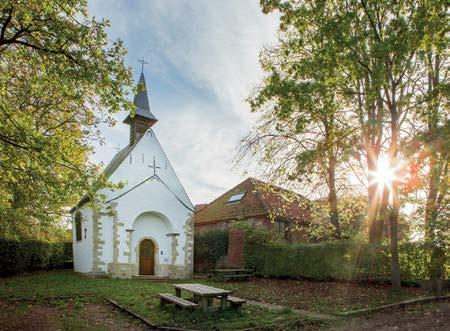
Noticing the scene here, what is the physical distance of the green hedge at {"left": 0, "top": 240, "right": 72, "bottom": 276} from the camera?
22469mm

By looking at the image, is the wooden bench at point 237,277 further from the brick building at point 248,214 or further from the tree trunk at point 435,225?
the tree trunk at point 435,225

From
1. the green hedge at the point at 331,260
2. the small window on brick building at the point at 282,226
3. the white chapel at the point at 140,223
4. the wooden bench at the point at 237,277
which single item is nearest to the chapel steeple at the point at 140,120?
the white chapel at the point at 140,223

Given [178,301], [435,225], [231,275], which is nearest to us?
[178,301]

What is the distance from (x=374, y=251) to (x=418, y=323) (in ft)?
22.2

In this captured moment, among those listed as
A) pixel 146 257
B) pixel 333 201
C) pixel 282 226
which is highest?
pixel 333 201

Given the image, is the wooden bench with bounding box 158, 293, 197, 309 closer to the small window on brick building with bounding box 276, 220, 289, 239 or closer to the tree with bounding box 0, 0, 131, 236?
the tree with bounding box 0, 0, 131, 236

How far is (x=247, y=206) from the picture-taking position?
25828 mm

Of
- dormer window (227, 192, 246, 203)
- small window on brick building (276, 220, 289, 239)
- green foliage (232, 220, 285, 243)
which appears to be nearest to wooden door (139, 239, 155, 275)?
green foliage (232, 220, 285, 243)

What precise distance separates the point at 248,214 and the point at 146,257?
7063 millimetres

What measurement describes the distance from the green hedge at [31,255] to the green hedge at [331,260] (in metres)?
13.9

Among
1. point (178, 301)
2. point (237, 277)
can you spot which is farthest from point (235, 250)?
point (178, 301)

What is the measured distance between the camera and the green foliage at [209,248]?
81.5 feet

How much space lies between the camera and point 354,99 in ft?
52.1

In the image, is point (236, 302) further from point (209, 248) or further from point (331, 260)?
point (209, 248)
